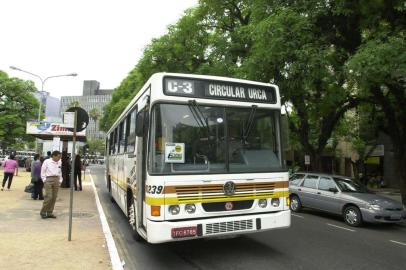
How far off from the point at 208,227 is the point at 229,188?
29.4 inches

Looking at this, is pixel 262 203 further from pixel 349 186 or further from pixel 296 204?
pixel 296 204

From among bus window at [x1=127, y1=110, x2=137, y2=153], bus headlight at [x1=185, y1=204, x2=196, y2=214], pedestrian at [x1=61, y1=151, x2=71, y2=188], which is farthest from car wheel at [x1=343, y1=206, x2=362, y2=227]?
pedestrian at [x1=61, y1=151, x2=71, y2=188]

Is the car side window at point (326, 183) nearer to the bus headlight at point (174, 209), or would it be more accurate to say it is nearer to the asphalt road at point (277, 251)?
the asphalt road at point (277, 251)

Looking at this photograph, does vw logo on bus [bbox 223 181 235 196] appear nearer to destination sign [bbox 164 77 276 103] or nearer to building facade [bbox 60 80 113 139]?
destination sign [bbox 164 77 276 103]

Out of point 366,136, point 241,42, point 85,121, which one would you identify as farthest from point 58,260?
point 366,136

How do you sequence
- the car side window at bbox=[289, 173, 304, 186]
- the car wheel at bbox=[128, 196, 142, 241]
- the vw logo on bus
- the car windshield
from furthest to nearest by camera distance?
the car side window at bbox=[289, 173, 304, 186] < the car windshield < the car wheel at bbox=[128, 196, 142, 241] < the vw logo on bus

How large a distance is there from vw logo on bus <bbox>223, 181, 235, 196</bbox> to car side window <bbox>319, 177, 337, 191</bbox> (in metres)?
7.51

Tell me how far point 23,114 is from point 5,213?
41.7 meters

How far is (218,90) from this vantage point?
7.32 meters

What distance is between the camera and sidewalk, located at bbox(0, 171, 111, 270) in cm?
666

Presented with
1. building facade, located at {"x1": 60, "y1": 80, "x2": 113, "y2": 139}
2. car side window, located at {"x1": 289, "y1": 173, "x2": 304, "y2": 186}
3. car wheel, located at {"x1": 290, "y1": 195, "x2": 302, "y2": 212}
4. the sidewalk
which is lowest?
the sidewalk

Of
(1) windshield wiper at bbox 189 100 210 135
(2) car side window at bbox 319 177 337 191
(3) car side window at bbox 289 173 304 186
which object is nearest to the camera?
(1) windshield wiper at bbox 189 100 210 135

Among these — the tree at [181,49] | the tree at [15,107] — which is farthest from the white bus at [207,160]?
the tree at [15,107]

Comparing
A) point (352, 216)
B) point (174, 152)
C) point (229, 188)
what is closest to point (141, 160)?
point (174, 152)
